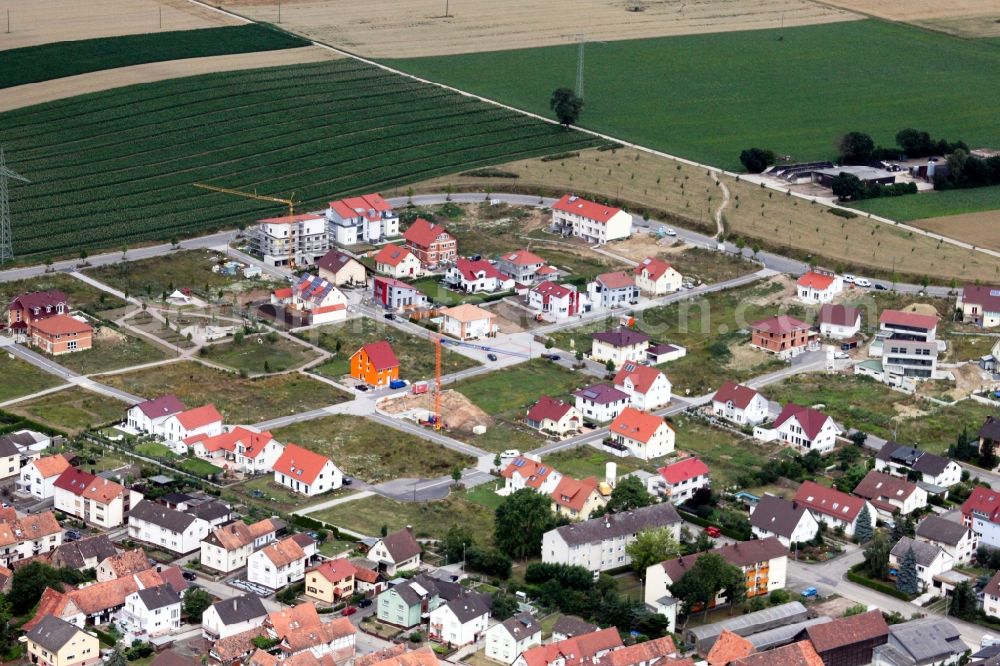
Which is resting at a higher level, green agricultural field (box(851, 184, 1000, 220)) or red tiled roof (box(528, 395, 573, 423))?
green agricultural field (box(851, 184, 1000, 220))

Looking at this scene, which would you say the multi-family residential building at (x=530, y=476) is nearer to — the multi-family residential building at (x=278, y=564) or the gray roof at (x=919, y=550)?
the multi-family residential building at (x=278, y=564)

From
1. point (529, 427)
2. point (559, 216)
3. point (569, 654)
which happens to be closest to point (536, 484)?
point (529, 427)

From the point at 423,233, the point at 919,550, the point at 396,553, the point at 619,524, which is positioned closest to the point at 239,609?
the point at 396,553

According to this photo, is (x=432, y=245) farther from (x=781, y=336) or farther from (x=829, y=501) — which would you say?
(x=829, y=501)

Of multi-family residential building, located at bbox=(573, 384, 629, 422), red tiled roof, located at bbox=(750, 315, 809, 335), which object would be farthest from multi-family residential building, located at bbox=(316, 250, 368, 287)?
red tiled roof, located at bbox=(750, 315, 809, 335)

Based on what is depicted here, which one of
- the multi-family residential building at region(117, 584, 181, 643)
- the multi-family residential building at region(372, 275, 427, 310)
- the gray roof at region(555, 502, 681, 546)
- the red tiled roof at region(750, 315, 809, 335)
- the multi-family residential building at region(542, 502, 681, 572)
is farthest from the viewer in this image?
the multi-family residential building at region(372, 275, 427, 310)

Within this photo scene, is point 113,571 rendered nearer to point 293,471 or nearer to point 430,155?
point 293,471

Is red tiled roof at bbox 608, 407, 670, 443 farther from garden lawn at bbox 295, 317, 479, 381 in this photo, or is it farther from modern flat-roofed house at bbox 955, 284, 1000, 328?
modern flat-roofed house at bbox 955, 284, 1000, 328
